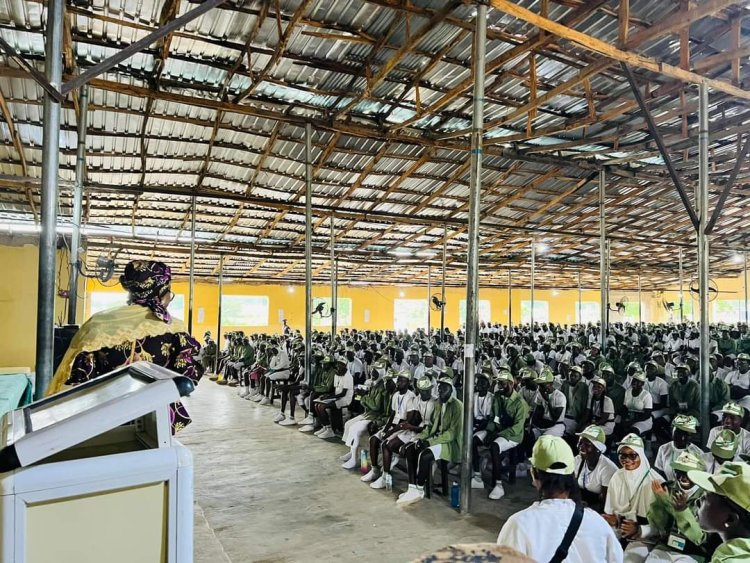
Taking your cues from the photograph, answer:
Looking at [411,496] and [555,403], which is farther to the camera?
[555,403]

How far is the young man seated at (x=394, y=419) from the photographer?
6.42m

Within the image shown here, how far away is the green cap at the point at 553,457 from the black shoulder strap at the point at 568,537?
0.32 meters

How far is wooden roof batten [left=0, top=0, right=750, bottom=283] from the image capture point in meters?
7.02

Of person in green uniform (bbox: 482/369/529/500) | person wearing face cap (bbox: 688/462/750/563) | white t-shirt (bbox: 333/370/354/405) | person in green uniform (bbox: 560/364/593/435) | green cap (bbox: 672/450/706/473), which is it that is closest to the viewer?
person wearing face cap (bbox: 688/462/750/563)

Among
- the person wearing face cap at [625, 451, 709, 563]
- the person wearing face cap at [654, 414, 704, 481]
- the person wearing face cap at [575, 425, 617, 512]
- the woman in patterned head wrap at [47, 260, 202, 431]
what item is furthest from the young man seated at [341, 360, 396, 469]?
the woman in patterned head wrap at [47, 260, 202, 431]

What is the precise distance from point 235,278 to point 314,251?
29.8 feet

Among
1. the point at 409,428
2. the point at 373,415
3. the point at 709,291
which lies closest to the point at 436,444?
the point at 409,428

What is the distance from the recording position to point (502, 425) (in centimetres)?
656

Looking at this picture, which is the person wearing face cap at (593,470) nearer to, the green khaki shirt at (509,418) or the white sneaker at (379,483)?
the green khaki shirt at (509,418)

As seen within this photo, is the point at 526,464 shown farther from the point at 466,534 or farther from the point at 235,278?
the point at 235,278

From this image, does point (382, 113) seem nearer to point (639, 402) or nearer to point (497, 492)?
point (639, 402)

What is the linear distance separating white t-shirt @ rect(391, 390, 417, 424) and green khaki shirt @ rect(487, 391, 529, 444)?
104 cm

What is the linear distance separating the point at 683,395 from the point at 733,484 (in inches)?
250

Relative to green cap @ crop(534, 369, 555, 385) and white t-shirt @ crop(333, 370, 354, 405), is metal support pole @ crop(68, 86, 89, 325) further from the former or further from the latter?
green cap @ crop(534, 369, 555, 385)
